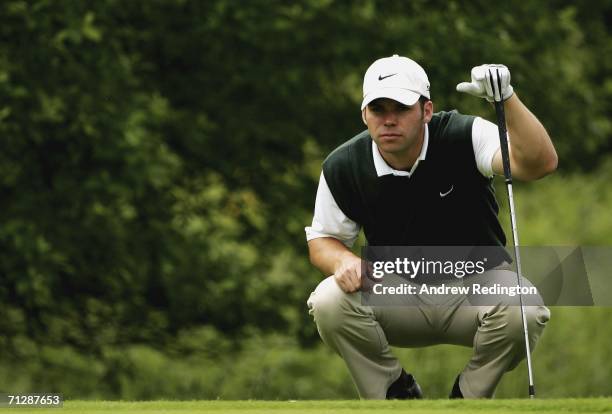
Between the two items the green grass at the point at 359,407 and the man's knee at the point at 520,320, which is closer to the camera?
the green grass at the point at 359,407

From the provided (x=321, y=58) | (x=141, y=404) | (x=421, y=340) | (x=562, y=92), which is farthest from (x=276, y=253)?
(x=141, y=404)

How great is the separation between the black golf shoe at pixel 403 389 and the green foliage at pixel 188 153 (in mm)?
3620

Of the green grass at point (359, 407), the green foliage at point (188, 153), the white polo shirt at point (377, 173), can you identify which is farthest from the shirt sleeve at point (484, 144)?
the green foliage at point (188, 153)

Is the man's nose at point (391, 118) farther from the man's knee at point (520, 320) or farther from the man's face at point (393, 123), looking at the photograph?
the man's knee at point (520, 320)

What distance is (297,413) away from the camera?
423 cm

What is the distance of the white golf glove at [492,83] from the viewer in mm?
4738

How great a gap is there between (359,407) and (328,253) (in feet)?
3.38

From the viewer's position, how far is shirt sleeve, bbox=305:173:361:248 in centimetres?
536

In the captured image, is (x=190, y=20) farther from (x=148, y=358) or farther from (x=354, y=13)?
(x=148, y=358)

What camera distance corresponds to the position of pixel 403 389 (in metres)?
5.38

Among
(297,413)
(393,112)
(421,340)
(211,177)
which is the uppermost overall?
(211,177)

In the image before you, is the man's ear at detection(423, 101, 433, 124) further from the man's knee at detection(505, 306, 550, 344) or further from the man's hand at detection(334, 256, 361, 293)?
the man's knee at detection(505, 306, 550, 344)

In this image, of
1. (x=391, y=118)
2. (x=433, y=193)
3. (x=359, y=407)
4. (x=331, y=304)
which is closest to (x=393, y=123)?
(x=391, y=118)

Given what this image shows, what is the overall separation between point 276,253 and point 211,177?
2.77ft
